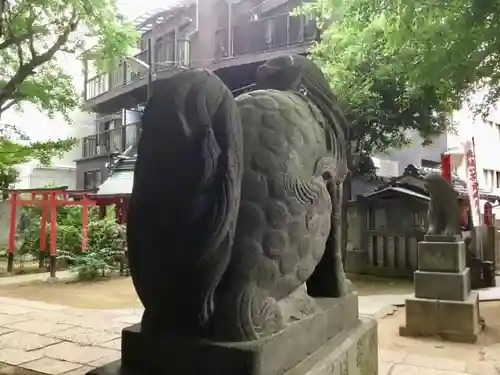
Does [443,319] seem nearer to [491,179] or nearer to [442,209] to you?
[442,209]

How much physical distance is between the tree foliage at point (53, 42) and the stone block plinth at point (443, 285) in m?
5.87

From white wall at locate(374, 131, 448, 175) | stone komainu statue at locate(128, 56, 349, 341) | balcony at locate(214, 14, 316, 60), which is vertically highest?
balcony at locate(214, 14, 316, 60)

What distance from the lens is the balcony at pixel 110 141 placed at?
17953mm

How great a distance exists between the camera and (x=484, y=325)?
23.1ft

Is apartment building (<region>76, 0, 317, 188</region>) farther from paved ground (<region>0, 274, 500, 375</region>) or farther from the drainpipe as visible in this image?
paved ground (<region>0, 274, 500, 375</region>)

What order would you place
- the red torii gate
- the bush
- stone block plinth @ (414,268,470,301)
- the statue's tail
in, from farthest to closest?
the bush < the red torii gate < stone block plinth @ (414,268,470,301) < the statue's tail

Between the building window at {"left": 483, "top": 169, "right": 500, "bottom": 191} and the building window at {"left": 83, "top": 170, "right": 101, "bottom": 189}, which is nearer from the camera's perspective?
the building window at {"left": 483, "top": 169, "right": 500, "bottom": 191}

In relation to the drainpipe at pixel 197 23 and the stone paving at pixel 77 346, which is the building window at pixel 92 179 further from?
the stone paving at pixel 77 346

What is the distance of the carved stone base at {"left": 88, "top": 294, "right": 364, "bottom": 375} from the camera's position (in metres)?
1.65

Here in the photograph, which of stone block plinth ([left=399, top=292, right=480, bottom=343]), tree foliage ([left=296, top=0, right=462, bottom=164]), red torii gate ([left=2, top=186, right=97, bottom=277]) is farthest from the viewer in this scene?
red torii gate ([left=2, top=186, right=97, bottom=277])

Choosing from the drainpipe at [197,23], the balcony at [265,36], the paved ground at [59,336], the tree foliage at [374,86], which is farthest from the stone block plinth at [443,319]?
the drainpipe at [197,23]

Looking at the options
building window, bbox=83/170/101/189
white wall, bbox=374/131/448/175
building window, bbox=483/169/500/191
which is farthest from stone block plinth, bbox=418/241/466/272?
building window, bbox=83/170/101/189

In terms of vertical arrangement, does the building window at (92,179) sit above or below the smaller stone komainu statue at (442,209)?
above

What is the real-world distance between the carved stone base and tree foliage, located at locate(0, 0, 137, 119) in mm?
5040
